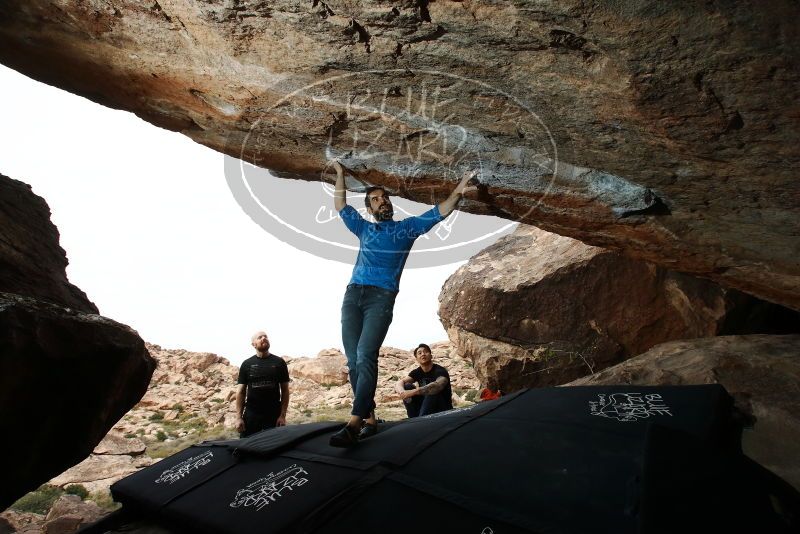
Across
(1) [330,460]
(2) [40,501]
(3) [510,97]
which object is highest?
(3) [510,97]

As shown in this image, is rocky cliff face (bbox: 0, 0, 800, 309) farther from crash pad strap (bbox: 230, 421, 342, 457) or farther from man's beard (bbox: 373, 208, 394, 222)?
crash pad strap (bbox: 230, 421, 342, 457)

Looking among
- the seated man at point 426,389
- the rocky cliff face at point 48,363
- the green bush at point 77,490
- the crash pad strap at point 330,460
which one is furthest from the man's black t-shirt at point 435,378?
the green bush at point 77,490

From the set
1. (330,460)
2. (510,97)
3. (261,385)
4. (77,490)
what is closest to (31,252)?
(261,385)

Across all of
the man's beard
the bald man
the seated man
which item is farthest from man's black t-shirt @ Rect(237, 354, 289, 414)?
the man's beard

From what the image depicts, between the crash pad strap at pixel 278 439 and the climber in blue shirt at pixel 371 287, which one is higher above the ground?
the climber in blue shirt at pixel 371 287

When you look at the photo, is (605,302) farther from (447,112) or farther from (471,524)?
(471,524)

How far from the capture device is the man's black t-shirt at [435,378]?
6.43m

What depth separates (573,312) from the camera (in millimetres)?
8586

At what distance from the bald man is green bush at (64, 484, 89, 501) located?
28.7ft

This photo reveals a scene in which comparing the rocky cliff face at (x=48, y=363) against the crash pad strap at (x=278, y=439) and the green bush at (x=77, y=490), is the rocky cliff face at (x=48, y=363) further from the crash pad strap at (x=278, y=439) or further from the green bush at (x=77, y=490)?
the green bush at (x=77, y=490)

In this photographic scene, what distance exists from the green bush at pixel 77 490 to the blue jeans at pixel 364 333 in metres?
11.3

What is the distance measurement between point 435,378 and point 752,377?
3310mm

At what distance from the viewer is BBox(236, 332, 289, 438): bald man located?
606 centimetres

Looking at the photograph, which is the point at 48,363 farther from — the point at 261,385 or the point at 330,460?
the point at 261,385
